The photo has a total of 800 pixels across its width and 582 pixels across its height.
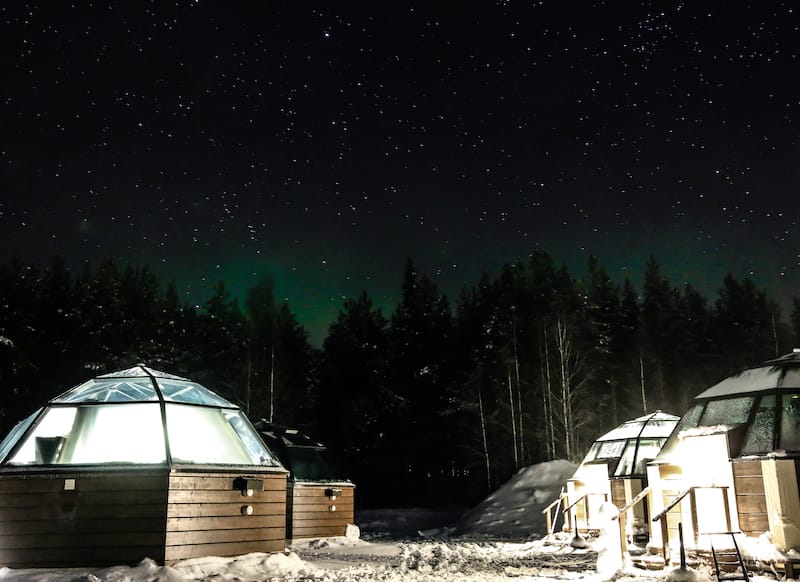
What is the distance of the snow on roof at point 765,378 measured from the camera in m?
10.7

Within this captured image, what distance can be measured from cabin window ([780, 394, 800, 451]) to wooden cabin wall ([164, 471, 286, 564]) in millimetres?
8260

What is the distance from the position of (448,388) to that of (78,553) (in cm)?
2544

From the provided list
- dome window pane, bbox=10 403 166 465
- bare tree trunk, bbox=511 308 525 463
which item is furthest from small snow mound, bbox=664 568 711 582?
bare tree trunk, bbox=511 308 525 463

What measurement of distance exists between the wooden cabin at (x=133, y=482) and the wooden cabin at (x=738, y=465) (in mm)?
6512

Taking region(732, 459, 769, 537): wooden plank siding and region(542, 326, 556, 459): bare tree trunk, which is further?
region(542, 326, 556, 459): bare tree trunk

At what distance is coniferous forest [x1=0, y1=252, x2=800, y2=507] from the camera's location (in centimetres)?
3070

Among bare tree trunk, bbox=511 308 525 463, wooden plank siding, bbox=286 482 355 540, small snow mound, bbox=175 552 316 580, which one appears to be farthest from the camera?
bare tree trunk, bbox=511 308 525 463

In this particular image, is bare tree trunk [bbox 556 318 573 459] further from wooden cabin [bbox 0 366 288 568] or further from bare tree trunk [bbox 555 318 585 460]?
wooden cabin [bbox 0 366 288 568]

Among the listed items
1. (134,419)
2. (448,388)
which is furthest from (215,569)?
(448,388)

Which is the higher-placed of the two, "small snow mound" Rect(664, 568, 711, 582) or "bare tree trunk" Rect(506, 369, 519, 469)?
"bare tree trunk" Rect(506, 369, 519, 469)

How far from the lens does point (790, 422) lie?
32.9 ft

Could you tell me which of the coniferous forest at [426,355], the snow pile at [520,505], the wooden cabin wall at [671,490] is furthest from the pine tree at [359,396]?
the wooden cabin wall at [671,490]

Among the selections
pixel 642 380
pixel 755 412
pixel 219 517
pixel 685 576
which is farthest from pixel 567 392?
pixel 219 517

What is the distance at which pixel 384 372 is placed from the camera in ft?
120
